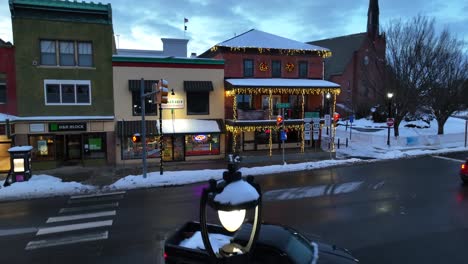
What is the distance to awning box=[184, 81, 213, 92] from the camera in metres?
22.8

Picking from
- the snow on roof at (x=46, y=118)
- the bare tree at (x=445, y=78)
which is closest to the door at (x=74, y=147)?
the snow on roof at (x=46, y=118)

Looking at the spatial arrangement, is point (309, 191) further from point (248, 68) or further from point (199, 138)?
point (248, 68)

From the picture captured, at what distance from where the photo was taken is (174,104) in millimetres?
22781

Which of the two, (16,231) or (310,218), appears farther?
(310,218)

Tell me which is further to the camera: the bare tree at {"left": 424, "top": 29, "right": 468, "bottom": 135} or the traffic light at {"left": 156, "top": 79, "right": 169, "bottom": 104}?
the bare tree at {"left": 424, "top": 29, "right": 468, "bottom": 135}

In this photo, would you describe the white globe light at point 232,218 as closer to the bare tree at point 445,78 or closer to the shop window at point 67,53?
the shop window at point 67,53

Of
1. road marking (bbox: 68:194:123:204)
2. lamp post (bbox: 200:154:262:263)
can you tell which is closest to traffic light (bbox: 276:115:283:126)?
road marking (bbox: 68:194:123:204)

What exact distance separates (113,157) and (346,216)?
51.3 feet

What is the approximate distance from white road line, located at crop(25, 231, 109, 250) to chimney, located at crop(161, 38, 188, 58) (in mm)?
19930

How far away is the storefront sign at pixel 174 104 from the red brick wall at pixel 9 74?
8.66m

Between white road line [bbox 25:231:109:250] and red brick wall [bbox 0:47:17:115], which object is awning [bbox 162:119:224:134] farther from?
white road line [bbox 25:231:109:250]

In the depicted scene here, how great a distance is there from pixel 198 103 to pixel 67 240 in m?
15.1

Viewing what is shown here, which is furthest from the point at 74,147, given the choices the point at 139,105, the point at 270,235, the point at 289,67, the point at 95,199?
the point at 270,235

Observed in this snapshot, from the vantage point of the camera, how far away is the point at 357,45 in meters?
57.4
